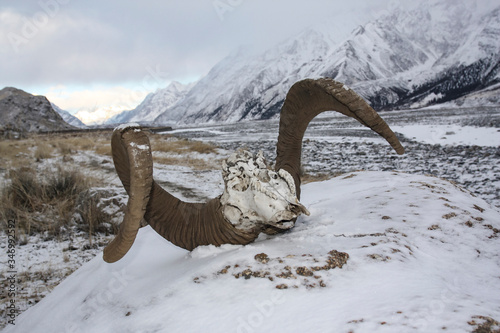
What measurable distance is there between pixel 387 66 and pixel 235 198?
12654cm

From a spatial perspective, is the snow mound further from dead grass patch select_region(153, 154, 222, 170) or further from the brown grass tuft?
dead grass patch select_region(153, 154, 222, 170)

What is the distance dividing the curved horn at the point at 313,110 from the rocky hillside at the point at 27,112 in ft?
158

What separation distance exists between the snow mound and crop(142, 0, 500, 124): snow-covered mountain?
28.5 meters

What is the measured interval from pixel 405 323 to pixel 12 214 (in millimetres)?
6715

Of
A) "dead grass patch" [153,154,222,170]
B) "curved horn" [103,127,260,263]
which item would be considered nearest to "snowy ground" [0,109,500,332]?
"curved horn" [103,127,260,263]

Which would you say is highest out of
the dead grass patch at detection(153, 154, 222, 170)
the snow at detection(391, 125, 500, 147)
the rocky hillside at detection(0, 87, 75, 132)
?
the rocky hillside at detection(0, 87, 75, 132)

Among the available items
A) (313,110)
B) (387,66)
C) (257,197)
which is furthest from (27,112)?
(387,66)

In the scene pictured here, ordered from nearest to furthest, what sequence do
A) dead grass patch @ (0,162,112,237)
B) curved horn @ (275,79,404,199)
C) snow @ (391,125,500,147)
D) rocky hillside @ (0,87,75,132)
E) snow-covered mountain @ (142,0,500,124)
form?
curved horn @ (275,79,404,199) < dead grass patch @ (0,162,112,237) < snow @ (391,125,500,147) < rocky hillside @ (0,87,75,132) < snow-covered mountain @ (142,0,500,124)

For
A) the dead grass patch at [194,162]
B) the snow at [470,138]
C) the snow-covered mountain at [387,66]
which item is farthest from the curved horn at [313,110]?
the snow-covered mountain at [387,66]

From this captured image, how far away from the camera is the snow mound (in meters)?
1.56

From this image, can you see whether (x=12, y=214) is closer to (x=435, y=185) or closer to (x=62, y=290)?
(x=62, y=290)

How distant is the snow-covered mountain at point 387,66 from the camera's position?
71375 millimetres

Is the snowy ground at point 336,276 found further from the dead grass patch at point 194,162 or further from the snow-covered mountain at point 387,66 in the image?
the snow-covered mountain at point 387,66

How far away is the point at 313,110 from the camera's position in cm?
318
